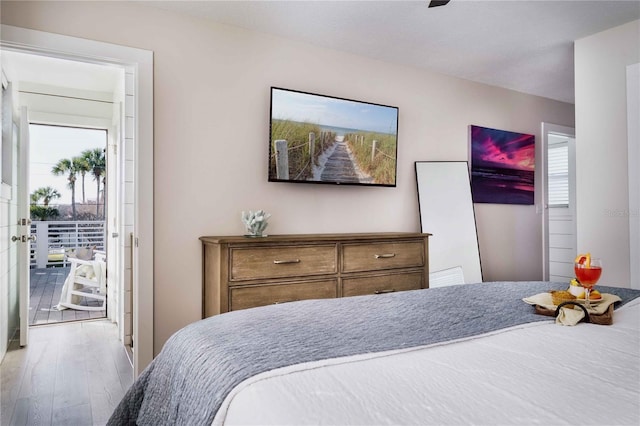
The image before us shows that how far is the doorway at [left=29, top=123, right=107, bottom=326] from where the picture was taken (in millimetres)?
5066

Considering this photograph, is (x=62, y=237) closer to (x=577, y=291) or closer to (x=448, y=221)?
(x=448, y=221)

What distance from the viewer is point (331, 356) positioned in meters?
0.90

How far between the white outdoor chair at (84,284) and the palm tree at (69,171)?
4.74 ft

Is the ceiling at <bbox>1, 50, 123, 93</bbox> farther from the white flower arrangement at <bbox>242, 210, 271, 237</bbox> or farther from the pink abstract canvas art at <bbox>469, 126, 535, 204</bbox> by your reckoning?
the pink abstract canvas art at <bbox>469, 126, 535, 204</bbox>

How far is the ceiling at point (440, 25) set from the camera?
110 inches

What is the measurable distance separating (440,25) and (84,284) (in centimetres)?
473

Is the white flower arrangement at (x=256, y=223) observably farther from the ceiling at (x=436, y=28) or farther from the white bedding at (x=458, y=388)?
the white bedding at (x=458, y=388)

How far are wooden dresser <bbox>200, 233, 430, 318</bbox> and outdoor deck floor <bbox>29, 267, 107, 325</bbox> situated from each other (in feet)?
7.99

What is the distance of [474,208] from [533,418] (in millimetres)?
4002

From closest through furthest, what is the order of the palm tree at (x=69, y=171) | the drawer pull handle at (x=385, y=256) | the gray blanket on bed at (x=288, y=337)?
the gray blanket on bed at (x=288, y=337) → the drawer pull handle at (x=385, y=256) → the palm tree at (x=69, y=171)

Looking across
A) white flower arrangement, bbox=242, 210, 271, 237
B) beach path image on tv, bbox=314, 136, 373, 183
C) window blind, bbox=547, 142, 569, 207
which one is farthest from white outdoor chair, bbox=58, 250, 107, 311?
window blind, bbox=547, 142, 569, 207

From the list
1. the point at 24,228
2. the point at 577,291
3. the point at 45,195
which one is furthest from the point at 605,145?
the point at 45,195

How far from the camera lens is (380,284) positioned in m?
3.22

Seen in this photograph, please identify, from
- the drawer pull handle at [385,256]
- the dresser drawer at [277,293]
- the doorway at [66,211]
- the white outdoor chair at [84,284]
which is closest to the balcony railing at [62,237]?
the doorway at [66,211]
